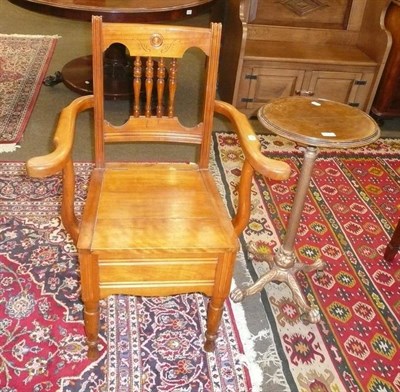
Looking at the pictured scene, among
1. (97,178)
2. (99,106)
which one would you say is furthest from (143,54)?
(97,178)

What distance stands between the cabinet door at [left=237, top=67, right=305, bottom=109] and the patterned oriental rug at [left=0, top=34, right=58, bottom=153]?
149 cm

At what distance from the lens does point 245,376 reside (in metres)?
1.54

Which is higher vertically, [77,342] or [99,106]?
[99,106]

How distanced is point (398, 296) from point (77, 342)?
1337 mm

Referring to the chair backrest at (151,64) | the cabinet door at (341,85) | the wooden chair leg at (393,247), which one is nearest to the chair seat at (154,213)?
the chair backrest at (151,64)

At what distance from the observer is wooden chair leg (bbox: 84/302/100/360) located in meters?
1.39

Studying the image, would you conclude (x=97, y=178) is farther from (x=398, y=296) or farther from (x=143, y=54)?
→ (x=398, y=296)

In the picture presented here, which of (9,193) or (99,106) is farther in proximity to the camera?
(9,193)

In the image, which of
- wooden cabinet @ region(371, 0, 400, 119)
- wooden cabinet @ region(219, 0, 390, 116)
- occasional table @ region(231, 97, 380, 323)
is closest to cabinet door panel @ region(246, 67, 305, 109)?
wooden cabinet @ region(219, 0, 390, 116)

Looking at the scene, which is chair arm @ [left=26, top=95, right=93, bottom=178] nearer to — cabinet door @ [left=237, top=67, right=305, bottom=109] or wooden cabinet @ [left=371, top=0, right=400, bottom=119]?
cabinet door @ [left=237, top=67, right=305, bottom=109]

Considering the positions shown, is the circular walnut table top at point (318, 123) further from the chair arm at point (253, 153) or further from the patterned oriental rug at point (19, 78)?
the patterned oriental rug at point (19, 78)

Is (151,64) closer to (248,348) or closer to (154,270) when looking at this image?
(154,270)

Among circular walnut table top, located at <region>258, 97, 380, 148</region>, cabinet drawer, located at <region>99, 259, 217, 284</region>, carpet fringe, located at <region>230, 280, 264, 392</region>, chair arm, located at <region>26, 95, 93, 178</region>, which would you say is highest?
circular walnut table top, located at <region>258, 97, 380, 148</region>

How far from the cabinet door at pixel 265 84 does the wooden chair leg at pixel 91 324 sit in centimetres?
208
